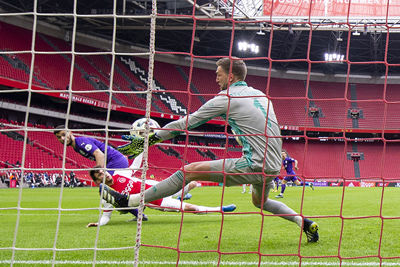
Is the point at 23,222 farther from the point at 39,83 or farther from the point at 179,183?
the point at 39,83

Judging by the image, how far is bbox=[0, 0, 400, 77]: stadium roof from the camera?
81.1ft

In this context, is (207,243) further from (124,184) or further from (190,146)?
(190,146)

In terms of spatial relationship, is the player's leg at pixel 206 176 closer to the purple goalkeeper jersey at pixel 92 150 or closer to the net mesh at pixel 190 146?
the net mesh at pixel 190 146

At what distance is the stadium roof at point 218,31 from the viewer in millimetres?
24719

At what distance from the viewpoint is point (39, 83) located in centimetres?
2584

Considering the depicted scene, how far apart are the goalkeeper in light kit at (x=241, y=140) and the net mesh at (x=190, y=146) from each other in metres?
0.17

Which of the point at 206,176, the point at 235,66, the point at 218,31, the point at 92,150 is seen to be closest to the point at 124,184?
the point at 92,150

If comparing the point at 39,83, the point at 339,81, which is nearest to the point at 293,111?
the point at 339,81

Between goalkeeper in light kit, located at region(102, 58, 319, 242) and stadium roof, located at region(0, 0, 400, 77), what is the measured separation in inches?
703

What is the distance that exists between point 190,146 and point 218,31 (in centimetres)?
2322

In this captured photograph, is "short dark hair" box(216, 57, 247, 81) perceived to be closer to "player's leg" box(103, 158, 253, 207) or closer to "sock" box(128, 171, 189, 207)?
"player's leg" box(103, 158, 253, 207)

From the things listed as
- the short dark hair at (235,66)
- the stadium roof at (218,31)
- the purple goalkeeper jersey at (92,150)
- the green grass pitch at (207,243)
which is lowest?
the green grass pitch at (207,243)

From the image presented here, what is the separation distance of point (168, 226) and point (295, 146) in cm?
3216

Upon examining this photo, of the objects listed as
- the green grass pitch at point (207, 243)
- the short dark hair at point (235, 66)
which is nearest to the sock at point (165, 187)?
the green grass pitch at point (207, 243)
